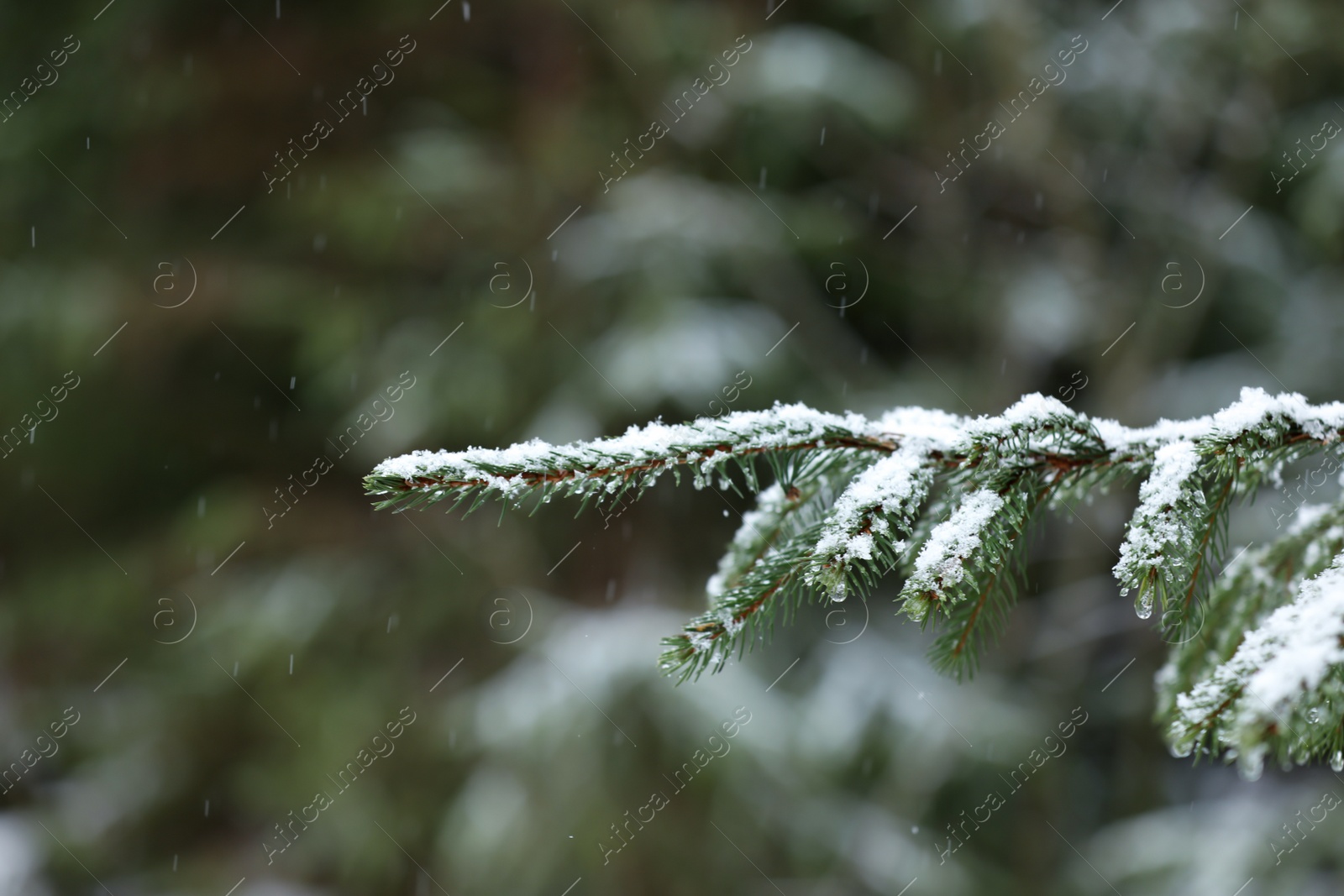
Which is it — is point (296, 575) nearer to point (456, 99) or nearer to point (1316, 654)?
point (456, 99)

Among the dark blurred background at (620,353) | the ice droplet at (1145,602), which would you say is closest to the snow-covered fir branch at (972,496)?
the ice droplet at (1145,602)

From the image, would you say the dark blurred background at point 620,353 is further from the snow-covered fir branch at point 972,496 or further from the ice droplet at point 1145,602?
the ice droplet at point 1145,602

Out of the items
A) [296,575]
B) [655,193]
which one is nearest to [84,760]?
[296,575]

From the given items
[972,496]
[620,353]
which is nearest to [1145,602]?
[972,496]

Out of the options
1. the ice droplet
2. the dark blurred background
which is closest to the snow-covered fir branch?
the ice droplet

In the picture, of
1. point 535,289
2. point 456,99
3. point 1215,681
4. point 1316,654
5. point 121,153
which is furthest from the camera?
point 121,153

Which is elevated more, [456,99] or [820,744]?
[456,99]
